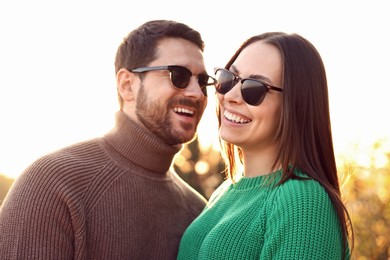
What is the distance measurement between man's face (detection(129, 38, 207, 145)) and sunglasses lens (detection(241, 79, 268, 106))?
0.71m

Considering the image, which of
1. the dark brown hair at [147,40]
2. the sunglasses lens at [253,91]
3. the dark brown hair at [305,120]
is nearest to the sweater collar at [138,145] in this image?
the dark brown hair at [147,40]

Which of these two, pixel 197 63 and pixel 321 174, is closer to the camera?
pixel 321 174

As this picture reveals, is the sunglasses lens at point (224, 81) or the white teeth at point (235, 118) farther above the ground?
the sunglasses lens at point (224, 81)

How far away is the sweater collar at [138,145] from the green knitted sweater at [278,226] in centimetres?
65

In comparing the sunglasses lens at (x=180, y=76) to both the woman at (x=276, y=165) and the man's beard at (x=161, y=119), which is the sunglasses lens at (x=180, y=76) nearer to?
the man's beard at (x=161, y=119)

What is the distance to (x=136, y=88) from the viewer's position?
372cm

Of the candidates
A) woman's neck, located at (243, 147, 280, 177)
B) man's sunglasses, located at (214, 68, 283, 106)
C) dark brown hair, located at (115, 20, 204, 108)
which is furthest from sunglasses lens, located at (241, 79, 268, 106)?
dark brown hair, located at (115, 20, 204, 108)

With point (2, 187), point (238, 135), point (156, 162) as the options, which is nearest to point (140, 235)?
point (156, 162)

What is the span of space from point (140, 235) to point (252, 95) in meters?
0.97

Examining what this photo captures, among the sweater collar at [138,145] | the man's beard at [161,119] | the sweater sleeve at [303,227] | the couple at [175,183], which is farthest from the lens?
the man's beard at [161,119]

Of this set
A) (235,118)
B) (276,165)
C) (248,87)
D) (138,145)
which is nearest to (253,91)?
(248,87)

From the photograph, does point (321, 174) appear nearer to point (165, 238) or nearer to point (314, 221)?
point (314, 221)

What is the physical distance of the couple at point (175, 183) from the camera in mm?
2684

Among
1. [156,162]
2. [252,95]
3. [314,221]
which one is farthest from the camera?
[156,162]
